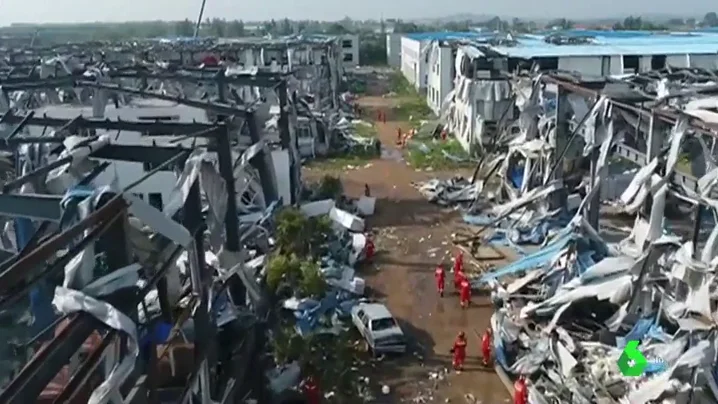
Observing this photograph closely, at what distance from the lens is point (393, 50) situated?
82.8 m

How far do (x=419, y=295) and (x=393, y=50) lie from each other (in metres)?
68.3

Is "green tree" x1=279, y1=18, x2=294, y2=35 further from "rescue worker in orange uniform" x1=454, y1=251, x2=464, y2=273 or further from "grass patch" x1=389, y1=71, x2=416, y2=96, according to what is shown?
"rescue worker in orange uniform" x1=454, y1=251, x2=464, y2=273

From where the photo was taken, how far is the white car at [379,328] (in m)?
14.2

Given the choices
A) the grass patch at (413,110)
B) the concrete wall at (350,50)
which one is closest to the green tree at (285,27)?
the concrete wall at (350,50)

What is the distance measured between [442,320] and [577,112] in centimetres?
777

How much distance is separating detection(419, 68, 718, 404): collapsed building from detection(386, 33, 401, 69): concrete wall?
192 feet

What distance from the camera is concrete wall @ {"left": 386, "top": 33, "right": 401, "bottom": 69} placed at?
3187 inches

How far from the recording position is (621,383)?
11.3 m

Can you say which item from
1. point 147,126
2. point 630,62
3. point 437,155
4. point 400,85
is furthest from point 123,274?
point 400,85

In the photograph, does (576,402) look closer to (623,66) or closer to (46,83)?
(46,83)

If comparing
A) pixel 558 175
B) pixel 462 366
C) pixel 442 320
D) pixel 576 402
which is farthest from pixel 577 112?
pixel 576 402

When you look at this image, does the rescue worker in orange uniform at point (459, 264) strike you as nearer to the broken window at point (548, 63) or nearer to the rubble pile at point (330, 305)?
the rubble pile at point (330, 305)

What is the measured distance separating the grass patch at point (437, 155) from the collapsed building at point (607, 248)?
6723 mm

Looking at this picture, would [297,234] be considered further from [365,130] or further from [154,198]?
[365,130]
